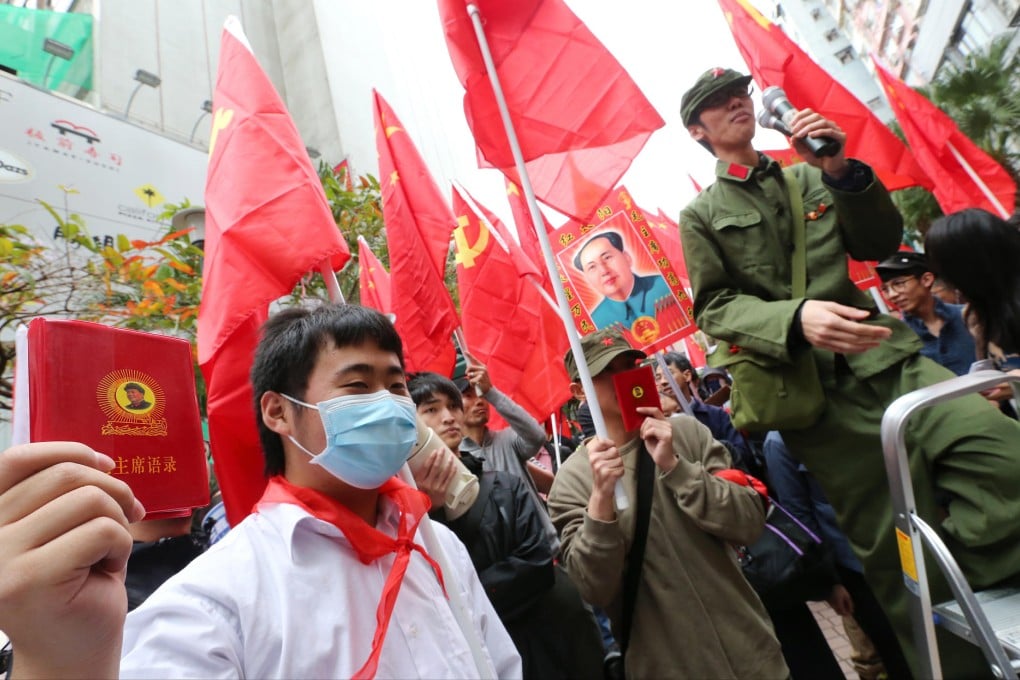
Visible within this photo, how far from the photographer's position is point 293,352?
1.74 meters

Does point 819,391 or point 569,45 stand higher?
point 569,45

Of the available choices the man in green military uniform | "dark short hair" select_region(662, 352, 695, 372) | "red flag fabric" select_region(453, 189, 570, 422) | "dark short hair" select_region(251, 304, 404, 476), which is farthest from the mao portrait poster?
"dark short hair" select_region(251, 304, 404, 476)

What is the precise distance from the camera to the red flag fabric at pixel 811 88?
385cm

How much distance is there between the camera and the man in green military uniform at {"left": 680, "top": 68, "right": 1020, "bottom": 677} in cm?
169

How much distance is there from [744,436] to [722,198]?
104 inches

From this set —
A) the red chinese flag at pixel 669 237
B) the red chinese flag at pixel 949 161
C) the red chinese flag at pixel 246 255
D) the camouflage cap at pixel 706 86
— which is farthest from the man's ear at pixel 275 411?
the red chinese flag at pixel 669 237

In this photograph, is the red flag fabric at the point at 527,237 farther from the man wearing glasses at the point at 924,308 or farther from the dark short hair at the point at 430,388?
the man wearing glasses at the point at 924,308

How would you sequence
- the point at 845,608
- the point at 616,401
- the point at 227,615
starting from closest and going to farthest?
the point at 227,615, the point at 616,401, the point at 845,608

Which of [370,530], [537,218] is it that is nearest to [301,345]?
[370,530]

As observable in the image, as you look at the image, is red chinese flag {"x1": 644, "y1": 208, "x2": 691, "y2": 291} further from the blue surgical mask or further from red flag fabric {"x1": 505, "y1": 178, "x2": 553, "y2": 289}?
the blue surgical mask

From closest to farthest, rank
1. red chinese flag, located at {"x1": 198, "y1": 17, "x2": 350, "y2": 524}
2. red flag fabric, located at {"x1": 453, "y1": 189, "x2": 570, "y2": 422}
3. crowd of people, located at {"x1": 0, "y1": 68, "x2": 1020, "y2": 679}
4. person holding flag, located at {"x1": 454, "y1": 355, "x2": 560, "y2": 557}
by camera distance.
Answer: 1. crowd of people, located at {"x1": 0, "y1": 68, "x2": 1020, "y2": 679}
2. red chinese flag, located at {"x1": 198, "y1": 17, "x2": 350, "y2": 524}
3. person holding flag, located at {"x1": 454, "y1": 355, "x2": 560, "y2": 557}
4. red flag fabric, located at {"x1": 453, "y1": 189, "x2": 570, "y2": 422}

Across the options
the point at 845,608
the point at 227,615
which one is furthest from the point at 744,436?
the point at 227,615

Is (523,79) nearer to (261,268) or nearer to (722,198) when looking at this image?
(722,198)

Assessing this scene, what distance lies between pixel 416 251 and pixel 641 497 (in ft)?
7.53
